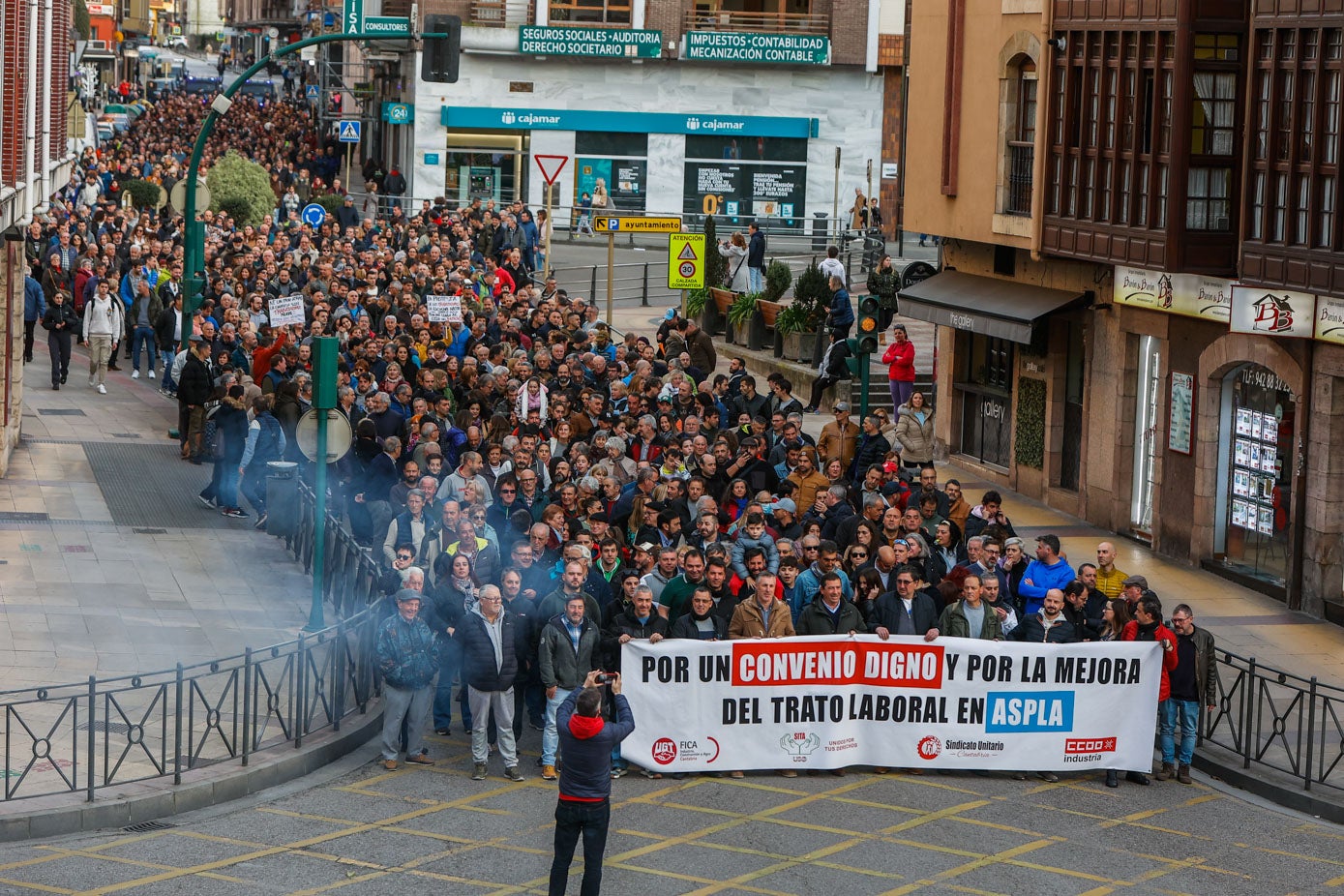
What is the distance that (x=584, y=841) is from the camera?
12.3 meters

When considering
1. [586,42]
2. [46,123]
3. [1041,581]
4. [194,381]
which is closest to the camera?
[1041,581]

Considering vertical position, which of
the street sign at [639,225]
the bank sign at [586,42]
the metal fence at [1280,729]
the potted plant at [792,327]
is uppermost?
the bank sign at [586,42]

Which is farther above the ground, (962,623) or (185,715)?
(962,623)

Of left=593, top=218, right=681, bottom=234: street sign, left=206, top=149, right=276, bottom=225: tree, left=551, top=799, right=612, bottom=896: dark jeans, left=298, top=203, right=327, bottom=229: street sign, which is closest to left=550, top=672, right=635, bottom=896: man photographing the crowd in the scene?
left=551, top=799, right=612, bottom=896: dark jeans

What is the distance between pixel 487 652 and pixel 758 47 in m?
44.9

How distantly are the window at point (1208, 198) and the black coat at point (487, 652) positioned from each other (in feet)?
39.0

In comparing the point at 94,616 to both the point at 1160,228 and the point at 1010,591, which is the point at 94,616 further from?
the point at 1160,228

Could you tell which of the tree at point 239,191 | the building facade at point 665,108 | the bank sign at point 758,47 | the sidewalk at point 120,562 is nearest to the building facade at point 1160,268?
the sidewalk at point 120,562

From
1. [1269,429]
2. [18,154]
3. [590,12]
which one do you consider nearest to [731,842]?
[1269,429]

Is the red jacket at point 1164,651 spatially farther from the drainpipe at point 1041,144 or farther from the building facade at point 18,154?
the building facade at point 18,154

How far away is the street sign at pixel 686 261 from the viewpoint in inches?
1201

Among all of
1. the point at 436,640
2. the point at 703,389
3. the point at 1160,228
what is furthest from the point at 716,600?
the point at 1160,228

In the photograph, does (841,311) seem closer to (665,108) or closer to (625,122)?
(625,122)

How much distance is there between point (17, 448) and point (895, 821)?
16.2m
